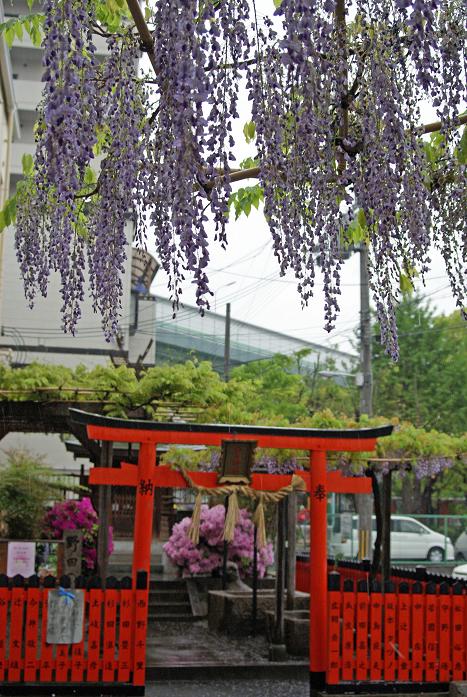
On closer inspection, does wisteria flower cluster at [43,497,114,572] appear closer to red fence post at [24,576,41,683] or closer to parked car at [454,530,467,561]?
red fence post at [24,576,41,683]

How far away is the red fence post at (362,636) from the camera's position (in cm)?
739

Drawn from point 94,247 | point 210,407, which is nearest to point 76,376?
point 210,407

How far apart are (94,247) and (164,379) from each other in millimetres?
5558

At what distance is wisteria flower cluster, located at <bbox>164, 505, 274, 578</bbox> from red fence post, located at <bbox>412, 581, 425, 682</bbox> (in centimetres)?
616

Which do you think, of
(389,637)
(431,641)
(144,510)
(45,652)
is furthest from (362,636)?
(45,652)

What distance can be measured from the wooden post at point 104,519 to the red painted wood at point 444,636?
10.0ft

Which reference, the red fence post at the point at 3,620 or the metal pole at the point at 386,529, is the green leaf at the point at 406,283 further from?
the metal pole at the point at 386,529

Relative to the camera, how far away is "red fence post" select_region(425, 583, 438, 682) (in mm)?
7465

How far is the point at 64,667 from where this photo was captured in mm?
7094

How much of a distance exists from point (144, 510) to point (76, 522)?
469cm

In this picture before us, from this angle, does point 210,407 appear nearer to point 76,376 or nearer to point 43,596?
point 76,376

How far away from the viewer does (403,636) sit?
7422mm

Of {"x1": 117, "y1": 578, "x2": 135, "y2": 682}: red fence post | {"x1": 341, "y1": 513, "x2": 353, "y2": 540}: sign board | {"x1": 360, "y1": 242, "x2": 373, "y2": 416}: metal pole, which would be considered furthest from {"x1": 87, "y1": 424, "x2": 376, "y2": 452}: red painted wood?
{"x1": 341, "y1": 513, "x2": 353, "y2": 540}: sign board

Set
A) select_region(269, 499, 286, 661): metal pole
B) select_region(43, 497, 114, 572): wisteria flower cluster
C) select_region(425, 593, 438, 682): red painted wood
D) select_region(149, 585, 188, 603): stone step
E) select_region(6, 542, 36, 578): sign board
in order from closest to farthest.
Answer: select_region(425, 593, 438, 682): red painted wood
select_region(269, 499, 286, 661): metal pole
select_region(6, 542, 36, 578): sign board
select_region(43, 497, 114, 572): wisteria flower cluster
select_region(149, 585, 188, 603): stone step
